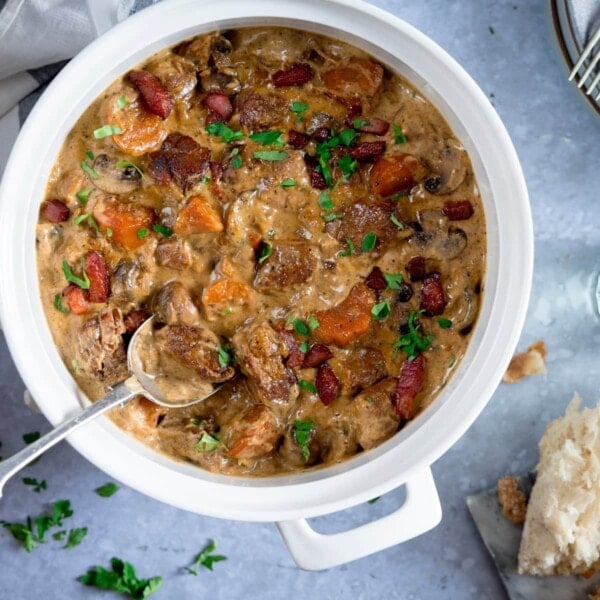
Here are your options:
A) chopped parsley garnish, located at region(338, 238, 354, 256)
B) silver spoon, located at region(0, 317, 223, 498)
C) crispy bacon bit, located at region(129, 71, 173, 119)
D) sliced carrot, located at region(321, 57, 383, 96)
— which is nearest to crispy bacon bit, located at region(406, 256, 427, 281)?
chopped parsley garnish, located at region(338, 238, 354, 256)

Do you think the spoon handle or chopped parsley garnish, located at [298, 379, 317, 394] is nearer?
the spoon handle

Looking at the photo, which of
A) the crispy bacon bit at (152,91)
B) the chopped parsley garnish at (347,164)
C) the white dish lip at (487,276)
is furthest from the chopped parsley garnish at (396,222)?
the crispy bacon bit at (152,91)

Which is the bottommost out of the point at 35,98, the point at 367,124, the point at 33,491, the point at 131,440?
the point at 33,491

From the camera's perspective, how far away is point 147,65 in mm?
3271

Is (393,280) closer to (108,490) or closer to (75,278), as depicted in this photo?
(75,278)

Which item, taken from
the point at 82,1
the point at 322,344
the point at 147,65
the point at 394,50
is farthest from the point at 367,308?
the point at 82,1

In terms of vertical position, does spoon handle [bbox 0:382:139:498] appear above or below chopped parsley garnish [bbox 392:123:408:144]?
below

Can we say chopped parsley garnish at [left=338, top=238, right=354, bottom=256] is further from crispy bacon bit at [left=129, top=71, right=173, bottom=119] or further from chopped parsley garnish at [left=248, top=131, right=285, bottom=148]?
crispy bacon bit at [left=129, top=71, right=173, bottom=119]

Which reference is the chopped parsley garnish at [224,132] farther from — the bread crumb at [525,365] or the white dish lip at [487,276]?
the bread crumb at [525,365]

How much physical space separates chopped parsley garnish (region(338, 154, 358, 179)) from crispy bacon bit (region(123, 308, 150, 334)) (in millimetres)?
907

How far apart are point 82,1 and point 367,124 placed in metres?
1.25

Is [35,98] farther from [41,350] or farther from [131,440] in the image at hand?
[131,440]

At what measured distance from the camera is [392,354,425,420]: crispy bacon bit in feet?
11.2

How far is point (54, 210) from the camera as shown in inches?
130
